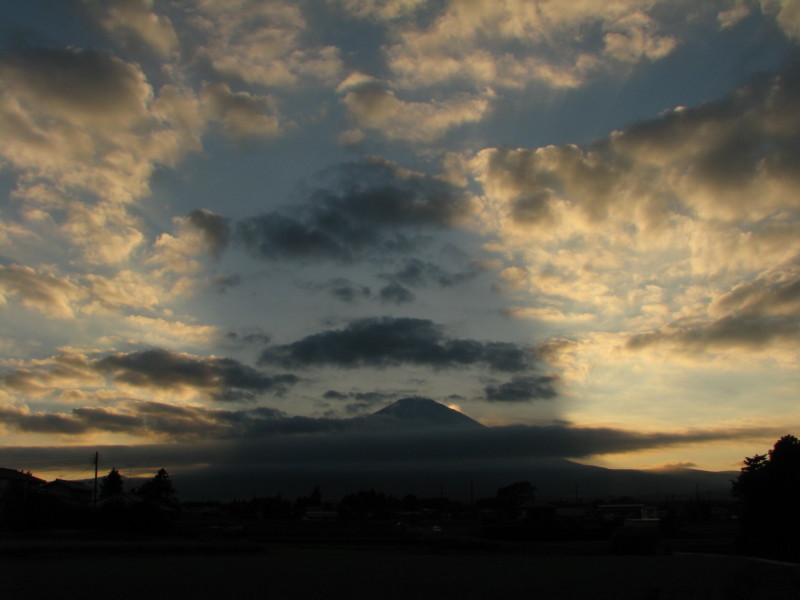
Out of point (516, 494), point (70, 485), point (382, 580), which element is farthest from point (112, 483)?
point (382, 580)

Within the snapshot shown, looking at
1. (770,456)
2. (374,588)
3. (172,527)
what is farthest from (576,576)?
(172,527)

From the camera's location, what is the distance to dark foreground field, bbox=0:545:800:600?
26.9 metres

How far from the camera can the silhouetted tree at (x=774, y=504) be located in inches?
2173

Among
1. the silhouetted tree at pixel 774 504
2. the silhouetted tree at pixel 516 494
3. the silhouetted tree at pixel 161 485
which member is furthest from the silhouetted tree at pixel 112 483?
the silhouetted tree at pixel 774 504

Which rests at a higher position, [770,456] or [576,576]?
[770,456]

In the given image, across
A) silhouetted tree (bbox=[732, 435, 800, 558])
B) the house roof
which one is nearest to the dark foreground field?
silhouetted tree (bbox=[732, 435, 800, 558])

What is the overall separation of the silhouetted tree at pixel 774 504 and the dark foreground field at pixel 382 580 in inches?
618

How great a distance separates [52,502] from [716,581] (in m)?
76.8

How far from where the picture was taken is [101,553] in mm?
50500

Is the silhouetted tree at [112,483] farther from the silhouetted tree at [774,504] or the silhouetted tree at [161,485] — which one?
the silhouetted tree at [774,504]

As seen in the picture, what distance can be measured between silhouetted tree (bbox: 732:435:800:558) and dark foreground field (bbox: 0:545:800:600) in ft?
51.5

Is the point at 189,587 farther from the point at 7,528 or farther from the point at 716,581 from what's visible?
the point at 7,528

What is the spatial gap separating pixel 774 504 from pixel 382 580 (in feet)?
137

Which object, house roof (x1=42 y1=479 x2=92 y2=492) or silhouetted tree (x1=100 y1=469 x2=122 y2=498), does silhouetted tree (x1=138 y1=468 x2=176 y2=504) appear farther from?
house roof (x1=42 y1=479 x2=92 y2=492)
